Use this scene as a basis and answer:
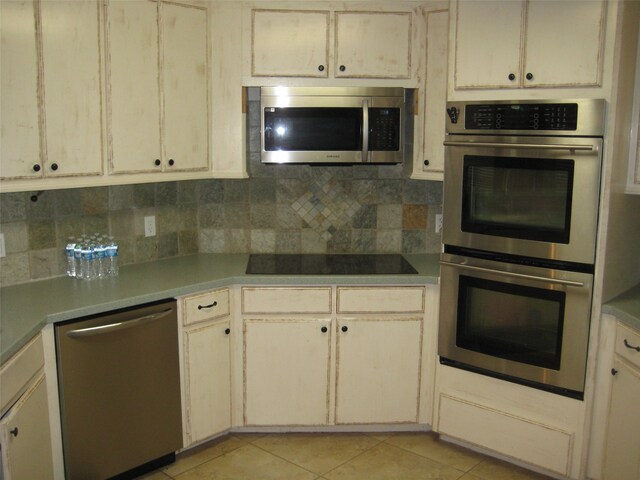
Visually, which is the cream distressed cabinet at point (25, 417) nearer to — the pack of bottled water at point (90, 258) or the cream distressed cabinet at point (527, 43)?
the pack of bottled water at point (90, 258)

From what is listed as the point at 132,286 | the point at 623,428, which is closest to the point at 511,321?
the point at 623,428

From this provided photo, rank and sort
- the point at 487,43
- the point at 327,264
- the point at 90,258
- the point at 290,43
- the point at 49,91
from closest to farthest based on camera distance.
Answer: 1. the point at 49,91
2. the point at 487,43
3. the point at 90,258
4. the point at 290,43
5. the point at 327,264

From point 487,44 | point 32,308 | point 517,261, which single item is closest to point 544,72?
point 487,44

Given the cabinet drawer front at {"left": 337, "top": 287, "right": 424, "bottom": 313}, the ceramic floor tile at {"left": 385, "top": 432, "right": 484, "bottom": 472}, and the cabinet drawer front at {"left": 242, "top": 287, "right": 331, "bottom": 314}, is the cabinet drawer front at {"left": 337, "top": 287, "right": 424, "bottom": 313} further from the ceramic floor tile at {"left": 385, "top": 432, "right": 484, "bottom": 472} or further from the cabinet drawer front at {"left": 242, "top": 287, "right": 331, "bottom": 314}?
the ceramic floor tile at {"left": 385, "top": 432, "right": 484, "bottom": 472}

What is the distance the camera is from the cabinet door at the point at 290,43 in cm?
327

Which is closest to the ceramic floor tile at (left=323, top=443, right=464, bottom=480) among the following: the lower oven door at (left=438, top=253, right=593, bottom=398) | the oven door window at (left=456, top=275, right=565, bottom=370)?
the lower oven door at (left=438, top=253, right=593, bottom=398)

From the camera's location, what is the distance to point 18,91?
8.43 feet

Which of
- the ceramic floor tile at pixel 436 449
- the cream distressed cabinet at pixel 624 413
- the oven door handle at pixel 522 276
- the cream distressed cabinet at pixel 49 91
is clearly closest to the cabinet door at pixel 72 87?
the cream distressed cabinet at pixel 49 91

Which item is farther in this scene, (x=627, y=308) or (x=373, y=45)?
(x=373, y=45)

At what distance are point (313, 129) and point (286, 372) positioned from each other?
3.99 feet

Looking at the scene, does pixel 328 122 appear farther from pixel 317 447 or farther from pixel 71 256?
pixel 317 447

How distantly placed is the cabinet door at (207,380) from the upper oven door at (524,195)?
1.20 metres

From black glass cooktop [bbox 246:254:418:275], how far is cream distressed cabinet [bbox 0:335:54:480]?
1.16m

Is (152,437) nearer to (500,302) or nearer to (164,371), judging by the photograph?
(164,371)
